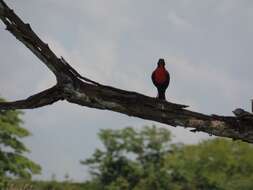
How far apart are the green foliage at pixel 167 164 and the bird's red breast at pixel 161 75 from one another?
52285 millimetres

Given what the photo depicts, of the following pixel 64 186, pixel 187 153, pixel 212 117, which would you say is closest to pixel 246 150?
pixel 187 153

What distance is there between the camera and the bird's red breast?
596 centimetres

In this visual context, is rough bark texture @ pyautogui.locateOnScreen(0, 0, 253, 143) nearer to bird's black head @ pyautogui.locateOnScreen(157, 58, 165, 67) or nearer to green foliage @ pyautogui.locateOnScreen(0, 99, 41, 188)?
bird's black head @ pyautogui.locateOnScreen(157, 58, 165, 67)

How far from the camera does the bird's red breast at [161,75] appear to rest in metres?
5.96

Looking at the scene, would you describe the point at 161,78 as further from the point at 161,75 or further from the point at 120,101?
the point at 120,101

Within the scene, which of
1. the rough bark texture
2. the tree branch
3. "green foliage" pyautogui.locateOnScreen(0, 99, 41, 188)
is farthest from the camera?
"green foliage" pyautogui.locateOnScreen(0, 99, 41, 188)

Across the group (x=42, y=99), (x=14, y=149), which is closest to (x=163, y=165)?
(x=14, y=149)

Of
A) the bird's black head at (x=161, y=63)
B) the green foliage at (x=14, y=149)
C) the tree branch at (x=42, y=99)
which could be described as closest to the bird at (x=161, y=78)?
the bird's black head at (x=161, y=63)

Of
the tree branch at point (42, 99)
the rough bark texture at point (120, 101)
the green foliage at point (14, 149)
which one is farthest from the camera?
the green foliage at point (14, 149)

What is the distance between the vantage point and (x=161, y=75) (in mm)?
5961

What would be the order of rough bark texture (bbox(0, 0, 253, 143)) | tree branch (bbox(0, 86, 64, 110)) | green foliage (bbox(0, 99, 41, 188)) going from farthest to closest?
green foliage (bbox(0, 99, 41, 188)), tree branch (bbox(0, 86, 64, 110)), rough bark texture (bbox(0, 0, 253, 143))

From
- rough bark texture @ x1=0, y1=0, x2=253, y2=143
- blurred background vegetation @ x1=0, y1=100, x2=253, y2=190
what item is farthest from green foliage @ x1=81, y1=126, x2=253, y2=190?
rough bark texture @ x1=0, y1=0, x2=253, y2=143

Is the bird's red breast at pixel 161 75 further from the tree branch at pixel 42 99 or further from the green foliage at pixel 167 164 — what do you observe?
the green foliage at pixel 167 164

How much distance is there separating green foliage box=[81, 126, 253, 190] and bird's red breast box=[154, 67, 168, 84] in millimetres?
52285
